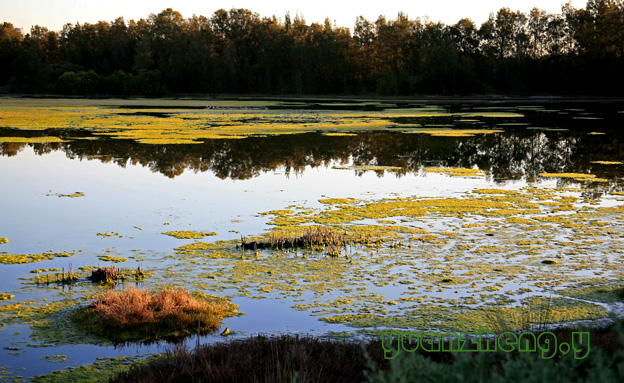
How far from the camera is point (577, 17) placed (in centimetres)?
9838

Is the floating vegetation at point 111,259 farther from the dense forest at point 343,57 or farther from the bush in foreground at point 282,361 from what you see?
the dense forest at point 343,57

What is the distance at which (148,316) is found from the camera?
7.38 m

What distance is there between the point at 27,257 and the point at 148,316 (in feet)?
12.9

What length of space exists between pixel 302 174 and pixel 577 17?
301ft

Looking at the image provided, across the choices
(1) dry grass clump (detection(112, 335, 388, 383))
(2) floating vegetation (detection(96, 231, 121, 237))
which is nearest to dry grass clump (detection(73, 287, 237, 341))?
(1) dry grass clump (detection(112, 335, 388, 383))

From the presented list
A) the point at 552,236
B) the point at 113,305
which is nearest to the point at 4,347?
the point at 113,305

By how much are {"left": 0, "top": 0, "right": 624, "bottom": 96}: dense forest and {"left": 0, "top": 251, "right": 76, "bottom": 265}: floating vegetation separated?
83.8 metres

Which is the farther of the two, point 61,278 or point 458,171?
point 458,171

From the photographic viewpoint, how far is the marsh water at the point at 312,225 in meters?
7.90

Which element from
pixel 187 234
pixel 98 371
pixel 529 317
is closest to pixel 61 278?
pixel 187 234

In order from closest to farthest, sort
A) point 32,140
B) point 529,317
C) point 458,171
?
1. point 529,317
2. point 458,171
3. point 32,140

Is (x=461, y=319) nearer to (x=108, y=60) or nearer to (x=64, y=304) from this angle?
(x=64, y=304)

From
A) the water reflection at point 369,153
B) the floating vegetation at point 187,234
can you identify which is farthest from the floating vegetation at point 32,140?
the floating vegetation at point 187,234

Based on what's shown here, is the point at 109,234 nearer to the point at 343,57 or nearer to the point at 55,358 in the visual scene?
the point at 55,358
